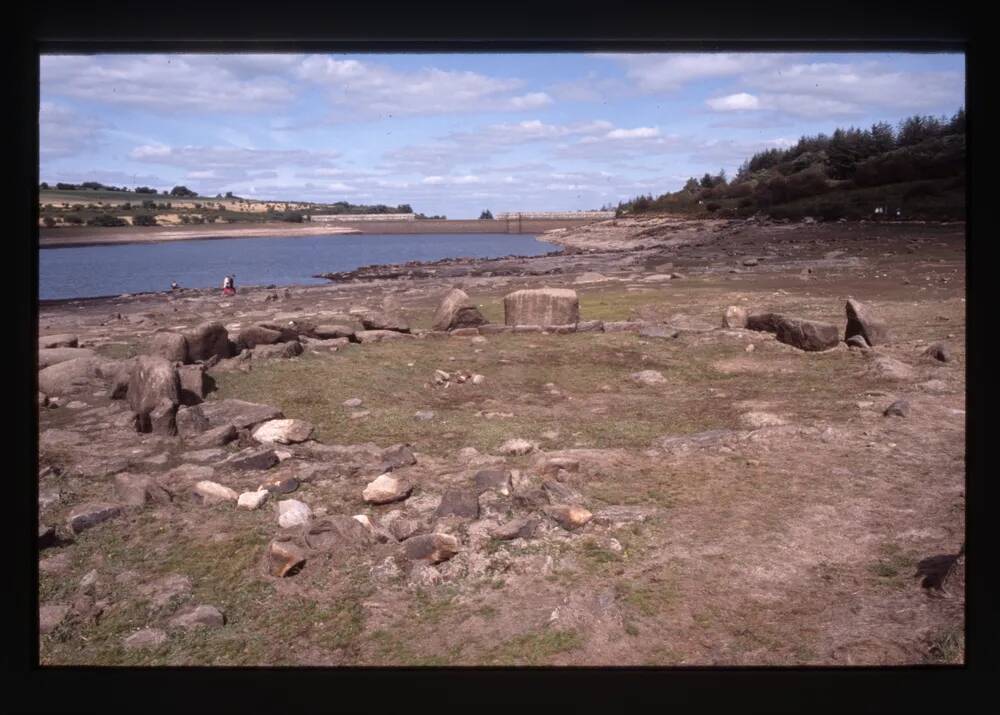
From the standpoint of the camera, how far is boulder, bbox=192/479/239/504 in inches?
162

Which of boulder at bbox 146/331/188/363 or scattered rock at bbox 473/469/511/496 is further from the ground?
boulder at bbox 146/331/188/363

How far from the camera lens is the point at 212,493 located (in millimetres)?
4129

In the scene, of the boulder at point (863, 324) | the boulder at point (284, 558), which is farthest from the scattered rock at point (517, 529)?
the boulder at point (863, 324)

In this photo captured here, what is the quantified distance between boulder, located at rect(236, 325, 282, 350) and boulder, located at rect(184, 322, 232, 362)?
0.33 feet

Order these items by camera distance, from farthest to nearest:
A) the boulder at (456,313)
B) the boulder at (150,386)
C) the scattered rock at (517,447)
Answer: the boulder at (456,313)
the boulder at (150,386)
the scattered rock at (517,447)

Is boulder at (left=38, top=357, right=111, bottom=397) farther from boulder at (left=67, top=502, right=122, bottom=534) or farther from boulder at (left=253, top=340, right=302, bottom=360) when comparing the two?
boulder at (left=253, top=340, right=302, bottom=360)

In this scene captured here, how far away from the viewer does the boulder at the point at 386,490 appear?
163 inches

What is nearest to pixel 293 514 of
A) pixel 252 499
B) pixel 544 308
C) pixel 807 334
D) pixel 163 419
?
pixel 252 499

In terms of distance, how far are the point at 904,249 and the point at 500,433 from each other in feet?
8.81

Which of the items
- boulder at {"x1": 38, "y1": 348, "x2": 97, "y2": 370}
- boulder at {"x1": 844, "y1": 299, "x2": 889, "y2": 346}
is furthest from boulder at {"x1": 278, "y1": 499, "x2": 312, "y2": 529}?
boulder at {"x1": 844, "y1": 299, "x2": 889, "y2": 346}

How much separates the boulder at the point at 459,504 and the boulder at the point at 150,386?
1.84m

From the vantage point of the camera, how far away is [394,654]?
3.58 meters

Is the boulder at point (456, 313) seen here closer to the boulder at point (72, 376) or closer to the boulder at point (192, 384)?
the boulder at point (192, 384)

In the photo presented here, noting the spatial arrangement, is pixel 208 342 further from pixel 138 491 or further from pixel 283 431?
pixel 138 491
